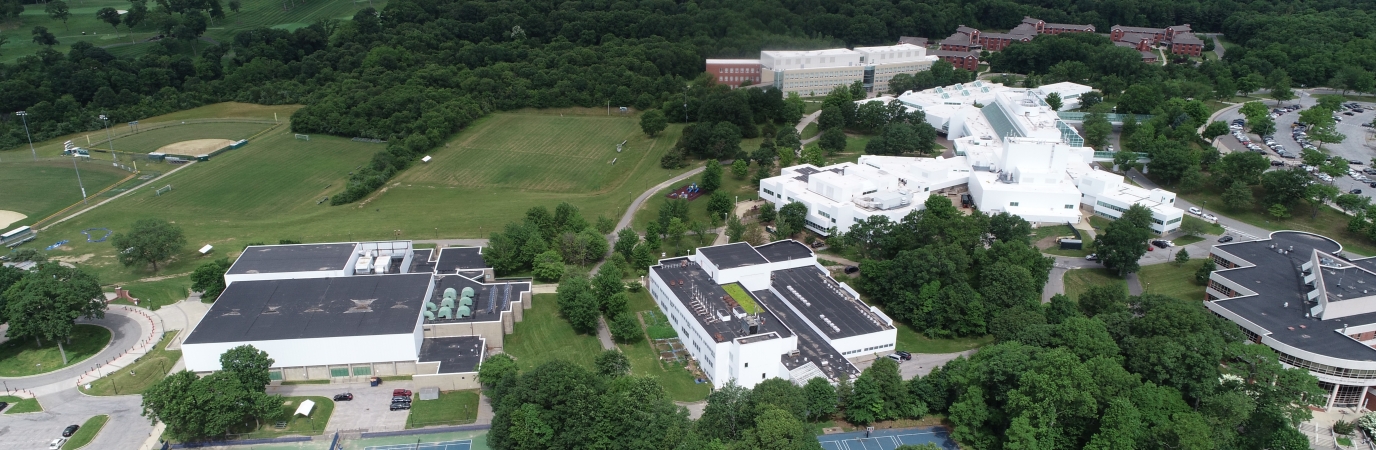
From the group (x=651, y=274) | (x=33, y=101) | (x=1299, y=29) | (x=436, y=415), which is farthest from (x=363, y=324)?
(x=1299, y=29)

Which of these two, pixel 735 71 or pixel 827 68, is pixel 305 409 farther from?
pixel 827 68

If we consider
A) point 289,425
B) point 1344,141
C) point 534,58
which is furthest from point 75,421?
point 1344,141

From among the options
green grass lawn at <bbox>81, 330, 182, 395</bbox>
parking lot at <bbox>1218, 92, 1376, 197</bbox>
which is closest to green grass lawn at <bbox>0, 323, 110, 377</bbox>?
green grass lawn at <bbox>81, 330, 182, 395</bbox>

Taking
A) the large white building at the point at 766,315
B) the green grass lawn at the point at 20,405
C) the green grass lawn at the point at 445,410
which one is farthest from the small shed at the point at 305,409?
the large white building at the point at 766,315

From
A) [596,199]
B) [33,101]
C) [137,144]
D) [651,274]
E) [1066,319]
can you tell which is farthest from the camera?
[33,101]

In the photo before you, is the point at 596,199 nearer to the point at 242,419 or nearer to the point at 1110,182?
the point at 242,419

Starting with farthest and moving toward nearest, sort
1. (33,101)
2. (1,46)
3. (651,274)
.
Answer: (1,46), (33,101), (651,274)

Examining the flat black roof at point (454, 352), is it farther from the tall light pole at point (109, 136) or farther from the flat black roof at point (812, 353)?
the tall light pole at point (109, 136)
